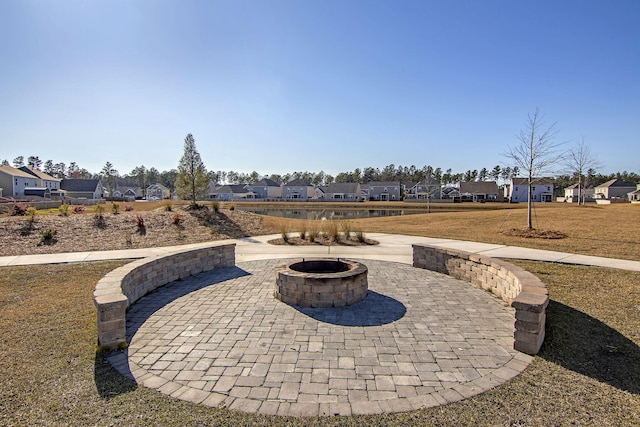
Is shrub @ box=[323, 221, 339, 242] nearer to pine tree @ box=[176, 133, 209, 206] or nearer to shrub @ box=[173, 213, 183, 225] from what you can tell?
shrub @ box=[173, 213, 183, 225]

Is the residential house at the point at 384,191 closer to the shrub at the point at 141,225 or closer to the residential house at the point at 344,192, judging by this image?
the residential house at the point at 344,192

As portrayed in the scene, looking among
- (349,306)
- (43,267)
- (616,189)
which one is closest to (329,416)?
(349,306)

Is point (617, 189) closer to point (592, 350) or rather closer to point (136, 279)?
point (592, 350)

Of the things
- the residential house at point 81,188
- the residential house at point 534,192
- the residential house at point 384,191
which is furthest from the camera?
the residential house at point 384,191

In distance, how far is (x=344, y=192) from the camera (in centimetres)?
7331

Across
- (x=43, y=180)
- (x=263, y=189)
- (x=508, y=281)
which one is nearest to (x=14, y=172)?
(x=43, y=180)

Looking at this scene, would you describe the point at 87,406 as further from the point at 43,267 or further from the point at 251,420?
the point at 43,267

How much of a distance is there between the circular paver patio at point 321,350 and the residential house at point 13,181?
5863 cm

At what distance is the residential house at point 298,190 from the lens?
78.0 metres

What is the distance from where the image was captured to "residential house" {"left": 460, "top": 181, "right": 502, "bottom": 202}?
6325 centimetres

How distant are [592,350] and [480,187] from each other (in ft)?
222

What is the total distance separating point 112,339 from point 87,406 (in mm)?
1272

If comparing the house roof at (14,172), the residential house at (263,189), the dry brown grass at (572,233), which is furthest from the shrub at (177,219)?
the residential house at (263,189)

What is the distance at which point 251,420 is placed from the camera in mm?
2932
